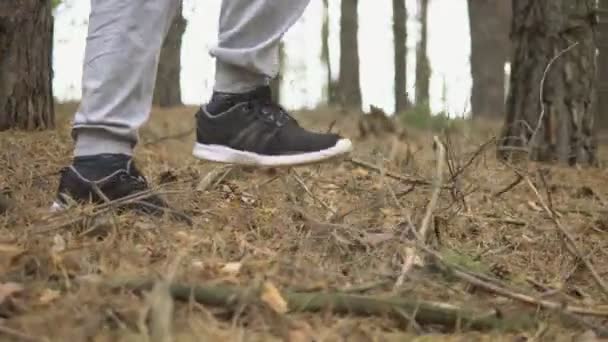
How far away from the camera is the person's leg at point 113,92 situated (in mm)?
1849

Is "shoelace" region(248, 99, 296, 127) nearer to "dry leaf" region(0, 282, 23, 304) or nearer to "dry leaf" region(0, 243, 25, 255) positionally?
"dry leaf" region(0, 243, 25, 255)

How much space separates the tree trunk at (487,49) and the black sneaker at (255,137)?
779 centimetres

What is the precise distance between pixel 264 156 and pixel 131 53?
→ 42 cm

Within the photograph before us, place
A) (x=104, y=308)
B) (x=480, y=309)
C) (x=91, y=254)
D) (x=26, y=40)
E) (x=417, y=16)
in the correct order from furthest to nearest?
(x=417, y=16) < (x=26, y=40) < (x=91, y=254) < (x=480, y=309) < (x=104, y=308)

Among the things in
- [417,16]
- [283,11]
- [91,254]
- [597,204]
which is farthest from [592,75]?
[417,16]

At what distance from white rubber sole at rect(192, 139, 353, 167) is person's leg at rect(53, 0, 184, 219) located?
8.0 inches

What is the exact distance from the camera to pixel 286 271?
1.53m

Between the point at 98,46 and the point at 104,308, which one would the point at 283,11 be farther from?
the point at 104,308

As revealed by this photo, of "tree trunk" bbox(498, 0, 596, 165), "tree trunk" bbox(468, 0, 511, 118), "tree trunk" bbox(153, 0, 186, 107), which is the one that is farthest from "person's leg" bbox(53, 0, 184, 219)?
"tree trunk" bbox(468, 0, 511, 118)

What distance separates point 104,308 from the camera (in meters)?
1.21

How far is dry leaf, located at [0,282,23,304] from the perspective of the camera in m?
1.24

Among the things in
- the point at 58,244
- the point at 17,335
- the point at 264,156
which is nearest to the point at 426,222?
the point at 264,156

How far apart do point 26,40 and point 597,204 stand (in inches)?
106

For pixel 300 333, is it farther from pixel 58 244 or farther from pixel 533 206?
pixel 533 206
